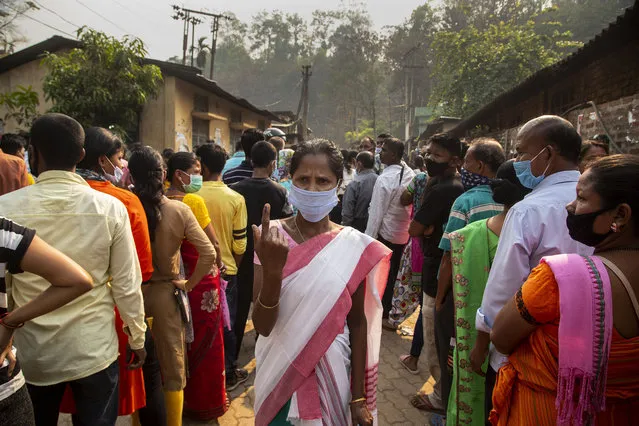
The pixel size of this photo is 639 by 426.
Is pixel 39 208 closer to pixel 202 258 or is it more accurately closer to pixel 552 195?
pixel 202 258

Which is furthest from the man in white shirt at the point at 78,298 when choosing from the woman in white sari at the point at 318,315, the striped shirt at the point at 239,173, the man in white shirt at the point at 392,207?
the man in white shirt at the point at 392,207

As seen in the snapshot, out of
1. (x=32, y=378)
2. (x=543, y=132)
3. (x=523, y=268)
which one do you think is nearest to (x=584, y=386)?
(x=523, y=268)

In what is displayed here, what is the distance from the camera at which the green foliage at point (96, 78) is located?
1073cm

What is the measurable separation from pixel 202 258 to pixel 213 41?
95.0ft

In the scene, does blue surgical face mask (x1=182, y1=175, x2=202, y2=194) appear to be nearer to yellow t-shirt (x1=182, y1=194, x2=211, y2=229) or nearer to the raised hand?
yellow t-shirt (x1=182, y1=194, x2=211, y2=229)

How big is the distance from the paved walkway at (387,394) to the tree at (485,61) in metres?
18.0

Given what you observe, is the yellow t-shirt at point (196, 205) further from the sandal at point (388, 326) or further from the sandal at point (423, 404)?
the sandal at point (388, 326)

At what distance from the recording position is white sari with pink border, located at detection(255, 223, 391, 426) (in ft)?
5.81

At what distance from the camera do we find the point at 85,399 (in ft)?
6.54

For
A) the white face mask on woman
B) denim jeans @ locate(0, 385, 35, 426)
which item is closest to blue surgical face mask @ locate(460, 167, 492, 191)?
the white face mask on woman

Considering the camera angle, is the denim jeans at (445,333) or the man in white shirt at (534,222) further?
the denim jeans at (445,333)

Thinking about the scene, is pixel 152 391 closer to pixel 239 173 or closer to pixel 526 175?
pixel 526 175

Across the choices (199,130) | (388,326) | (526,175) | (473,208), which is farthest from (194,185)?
(199,130)

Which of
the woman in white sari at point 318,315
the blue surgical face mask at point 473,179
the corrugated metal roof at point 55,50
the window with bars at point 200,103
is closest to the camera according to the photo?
the woman in white sari at point 318,315
